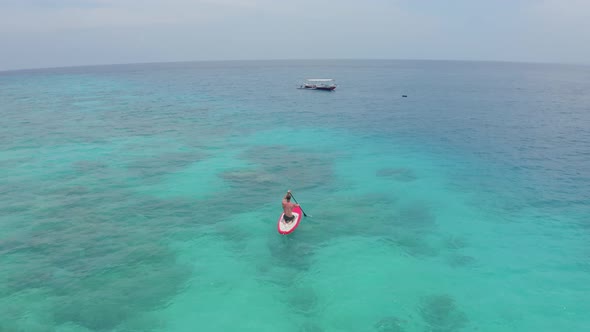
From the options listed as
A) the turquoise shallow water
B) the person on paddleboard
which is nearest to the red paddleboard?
the person on paddleboard

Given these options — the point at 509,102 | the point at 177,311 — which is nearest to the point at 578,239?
the point at 177,311

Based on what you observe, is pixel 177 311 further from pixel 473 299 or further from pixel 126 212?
pixel 473 299

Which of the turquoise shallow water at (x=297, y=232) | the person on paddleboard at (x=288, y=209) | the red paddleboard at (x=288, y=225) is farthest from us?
the person on paddleboard at (x=288, y=209)

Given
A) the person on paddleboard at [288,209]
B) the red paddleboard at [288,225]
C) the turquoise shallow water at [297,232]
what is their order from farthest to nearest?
the person on paddleboard at [288,209] → the red paddleboard at [288,225] → the turquoise shallow water at [297,232]

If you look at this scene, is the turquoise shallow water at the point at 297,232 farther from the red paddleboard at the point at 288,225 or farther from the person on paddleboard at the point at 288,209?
the person on paddleboard at the point at 288,209

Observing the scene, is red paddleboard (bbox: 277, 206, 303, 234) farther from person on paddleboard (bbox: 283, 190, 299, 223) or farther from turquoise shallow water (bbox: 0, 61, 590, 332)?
turquoise shallow water (bbox: 0, 61, 590, 332)

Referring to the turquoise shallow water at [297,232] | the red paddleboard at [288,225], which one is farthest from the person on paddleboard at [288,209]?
the turquoise shallow water at [297,232]

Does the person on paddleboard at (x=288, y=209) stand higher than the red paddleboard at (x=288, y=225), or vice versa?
the person on paddleboard at (x=288, y=209)

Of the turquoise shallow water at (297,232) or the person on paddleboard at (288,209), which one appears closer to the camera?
the turquoise shallow water at (297,232)
